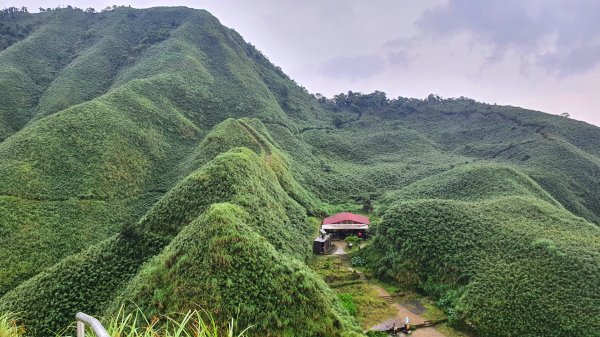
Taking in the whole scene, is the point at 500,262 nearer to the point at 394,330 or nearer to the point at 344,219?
the point at 394,330

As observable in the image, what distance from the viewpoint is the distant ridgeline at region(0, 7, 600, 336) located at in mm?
16500

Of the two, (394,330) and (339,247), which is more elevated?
(339,247)

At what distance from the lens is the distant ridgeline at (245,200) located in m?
16.5

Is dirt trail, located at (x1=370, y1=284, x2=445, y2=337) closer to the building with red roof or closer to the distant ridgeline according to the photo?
the distant ridgeline

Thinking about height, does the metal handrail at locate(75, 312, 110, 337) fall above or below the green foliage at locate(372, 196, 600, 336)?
above

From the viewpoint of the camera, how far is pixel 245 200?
2238cm

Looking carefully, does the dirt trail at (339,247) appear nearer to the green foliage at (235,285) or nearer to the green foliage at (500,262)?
the green foliage at (500,262)

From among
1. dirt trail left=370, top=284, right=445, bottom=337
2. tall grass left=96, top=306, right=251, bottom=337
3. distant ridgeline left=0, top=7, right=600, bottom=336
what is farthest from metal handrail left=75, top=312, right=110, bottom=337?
dirt trail left=370, top=284, right=445, bottom=337

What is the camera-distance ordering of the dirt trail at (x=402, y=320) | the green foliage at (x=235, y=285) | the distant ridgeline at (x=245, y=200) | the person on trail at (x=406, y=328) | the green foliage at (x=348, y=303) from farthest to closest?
the green foliage at (x=348, y=303)
the dirt trail at (x=402, y=320)
the person on trail at (x=406, y=328)
the distant ridgeline at (x=245, y=200)
the green foliage at (x=235, y=285)

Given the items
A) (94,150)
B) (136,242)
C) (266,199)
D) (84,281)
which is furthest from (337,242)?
(94,150)

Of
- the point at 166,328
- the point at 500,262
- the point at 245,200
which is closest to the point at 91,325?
the point at 166,328

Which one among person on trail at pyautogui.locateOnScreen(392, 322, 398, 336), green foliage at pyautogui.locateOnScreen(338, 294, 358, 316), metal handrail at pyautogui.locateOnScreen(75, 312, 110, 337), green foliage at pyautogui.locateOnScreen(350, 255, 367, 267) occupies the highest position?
metal handrail at pyautogui.locateOnScreen(75, 312, 110, 337)

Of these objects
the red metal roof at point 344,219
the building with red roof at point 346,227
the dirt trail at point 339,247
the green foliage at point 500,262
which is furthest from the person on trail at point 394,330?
the red metal roof at point 344,219

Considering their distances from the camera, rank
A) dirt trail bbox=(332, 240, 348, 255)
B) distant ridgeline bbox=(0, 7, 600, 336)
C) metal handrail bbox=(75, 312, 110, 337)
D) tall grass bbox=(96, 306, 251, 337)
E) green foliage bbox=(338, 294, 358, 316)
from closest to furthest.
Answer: metal handrail bbox=(75, 312, 110, 337)
tall grass bbox=(96, 306, 251, 337)
distant ridgeline bbox=(0, 7, 600, 336)
green foliage bbox=(338, 294, 358, 316)
dirt trail bbox=(332, 240, 348, 255)
